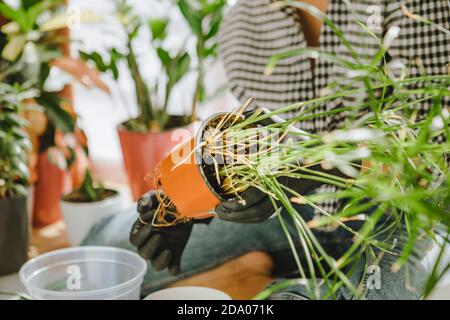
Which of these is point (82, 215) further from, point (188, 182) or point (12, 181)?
point (188, 182)

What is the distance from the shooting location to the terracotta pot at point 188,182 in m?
0.67

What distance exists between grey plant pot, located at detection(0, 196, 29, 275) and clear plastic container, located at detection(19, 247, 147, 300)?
27 centimetres

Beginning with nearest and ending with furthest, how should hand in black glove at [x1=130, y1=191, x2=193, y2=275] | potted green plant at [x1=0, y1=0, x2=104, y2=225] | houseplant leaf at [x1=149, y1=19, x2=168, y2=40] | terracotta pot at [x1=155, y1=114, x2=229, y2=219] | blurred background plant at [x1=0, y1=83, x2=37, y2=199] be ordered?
1. terracotta pot at [x1=155, y1=114, x2=229, y2=219]
2. hand in black glove at [x1=130, y1=191, x2=193, y2=275]
3. blurred background plant at [x1=0, y1=83, x2=37, y2=199]
4. potted green plant at [x1=0, y1=0, x2=104, y2=225]
5. houseplant leaf at [x1=149, y1=19, x2=168, y2=40]

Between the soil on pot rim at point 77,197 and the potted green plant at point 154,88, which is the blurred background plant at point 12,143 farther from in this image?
the potted green plant at point 154,88

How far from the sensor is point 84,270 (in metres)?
0.95

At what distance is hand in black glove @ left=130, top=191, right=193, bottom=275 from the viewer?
33.1 inches

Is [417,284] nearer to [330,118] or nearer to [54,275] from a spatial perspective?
[330,118]

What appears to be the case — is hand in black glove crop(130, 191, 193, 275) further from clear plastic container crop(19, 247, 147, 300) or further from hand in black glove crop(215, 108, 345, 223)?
hand in black glove crop(215, 108, 345, 223)

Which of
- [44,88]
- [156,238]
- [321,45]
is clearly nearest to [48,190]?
[44,88]

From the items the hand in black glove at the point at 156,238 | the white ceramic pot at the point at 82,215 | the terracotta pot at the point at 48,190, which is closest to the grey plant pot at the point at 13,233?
the white ceramic pot at the point at 82,215

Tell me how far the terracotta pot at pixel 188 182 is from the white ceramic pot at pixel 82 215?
58 centimetres

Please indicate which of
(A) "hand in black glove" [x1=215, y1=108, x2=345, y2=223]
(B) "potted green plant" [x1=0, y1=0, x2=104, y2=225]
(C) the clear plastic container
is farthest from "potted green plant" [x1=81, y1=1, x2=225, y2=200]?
(A) "hand in black glove" [x1=215, y1=108, x2=345, y2=223]

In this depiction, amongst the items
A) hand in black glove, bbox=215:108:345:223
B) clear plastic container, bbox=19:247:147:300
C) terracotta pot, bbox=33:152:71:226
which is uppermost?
hand in black glove, bbox=215:108:345:223
